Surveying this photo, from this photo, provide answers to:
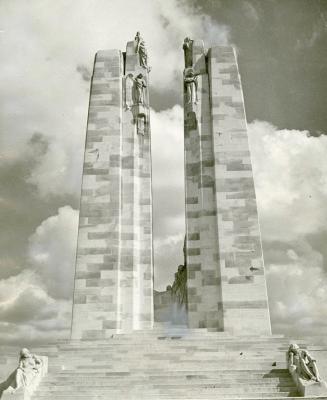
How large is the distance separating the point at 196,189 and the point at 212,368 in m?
8.09

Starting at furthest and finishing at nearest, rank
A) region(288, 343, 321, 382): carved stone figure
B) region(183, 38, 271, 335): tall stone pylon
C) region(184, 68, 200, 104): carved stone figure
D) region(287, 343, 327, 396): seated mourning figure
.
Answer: region(184, 68, 200, 104): carved stone figure < region(183, 38, 271, 335): tall stone pylon < region(288, 343, 321, 382): carved stone figure < region(287, 343, 327, 396): seated mourning figure

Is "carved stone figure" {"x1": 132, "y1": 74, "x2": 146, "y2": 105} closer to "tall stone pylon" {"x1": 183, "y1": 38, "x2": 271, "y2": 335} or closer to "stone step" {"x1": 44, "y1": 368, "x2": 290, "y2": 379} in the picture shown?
"tall stone pylon" {"x1": 183, "y1": 38, "x2": 271, "y2": 335}

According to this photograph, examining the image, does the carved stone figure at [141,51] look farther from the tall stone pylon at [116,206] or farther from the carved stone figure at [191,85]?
the carved stone figure at [191,85]

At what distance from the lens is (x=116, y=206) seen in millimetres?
18891

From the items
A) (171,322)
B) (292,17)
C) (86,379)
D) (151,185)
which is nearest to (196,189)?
(151,185)

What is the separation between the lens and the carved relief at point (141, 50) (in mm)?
21422

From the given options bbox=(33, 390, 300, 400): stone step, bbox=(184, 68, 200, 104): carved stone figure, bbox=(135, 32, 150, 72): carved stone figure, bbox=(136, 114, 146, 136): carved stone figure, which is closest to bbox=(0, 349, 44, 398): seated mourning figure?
bbox=(33, 390, 300, 400): stone step

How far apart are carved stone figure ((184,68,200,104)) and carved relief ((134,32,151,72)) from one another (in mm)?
1860

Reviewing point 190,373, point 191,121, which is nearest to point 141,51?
point 191,121

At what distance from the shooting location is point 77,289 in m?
17.8

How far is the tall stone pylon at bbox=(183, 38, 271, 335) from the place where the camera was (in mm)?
17391

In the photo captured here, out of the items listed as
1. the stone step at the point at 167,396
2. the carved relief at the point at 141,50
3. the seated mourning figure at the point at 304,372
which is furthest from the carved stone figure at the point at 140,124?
the stone step at the point at 167,396

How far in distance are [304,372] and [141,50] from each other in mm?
15378

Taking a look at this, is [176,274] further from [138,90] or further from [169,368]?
[138,90]
